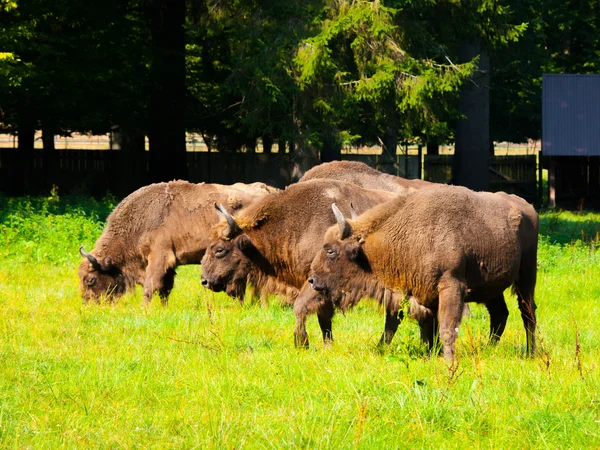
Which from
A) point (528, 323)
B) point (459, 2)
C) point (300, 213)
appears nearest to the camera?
point (528, 323)

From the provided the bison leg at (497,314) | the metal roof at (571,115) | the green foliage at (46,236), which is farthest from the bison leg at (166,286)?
the metal roof at (571,115)

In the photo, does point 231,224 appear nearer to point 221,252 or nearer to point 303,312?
point 221,252

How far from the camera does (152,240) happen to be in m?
13.0

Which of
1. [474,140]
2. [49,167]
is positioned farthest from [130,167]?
[474,140]

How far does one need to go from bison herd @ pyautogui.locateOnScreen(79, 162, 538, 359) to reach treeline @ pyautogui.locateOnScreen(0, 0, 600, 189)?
13.5 m

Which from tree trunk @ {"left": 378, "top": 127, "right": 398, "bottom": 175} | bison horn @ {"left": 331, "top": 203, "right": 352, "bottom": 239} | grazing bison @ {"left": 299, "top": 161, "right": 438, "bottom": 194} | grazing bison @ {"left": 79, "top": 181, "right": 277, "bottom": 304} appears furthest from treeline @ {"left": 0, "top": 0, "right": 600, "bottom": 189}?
bison horn @ {"left": 331, "top": 203, "right": 352, "bottom": 239}

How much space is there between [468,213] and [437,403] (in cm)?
247

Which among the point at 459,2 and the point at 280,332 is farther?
the point at 459,2

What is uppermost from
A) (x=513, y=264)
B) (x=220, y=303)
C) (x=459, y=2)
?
(x=459, y=2)

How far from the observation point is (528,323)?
938cm

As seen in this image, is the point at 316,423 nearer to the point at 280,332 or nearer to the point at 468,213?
the point at 468,213

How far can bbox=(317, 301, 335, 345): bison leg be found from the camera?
9.37 m

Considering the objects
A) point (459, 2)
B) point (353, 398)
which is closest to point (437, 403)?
point (353, 398)

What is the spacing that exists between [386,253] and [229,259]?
2.08 m
